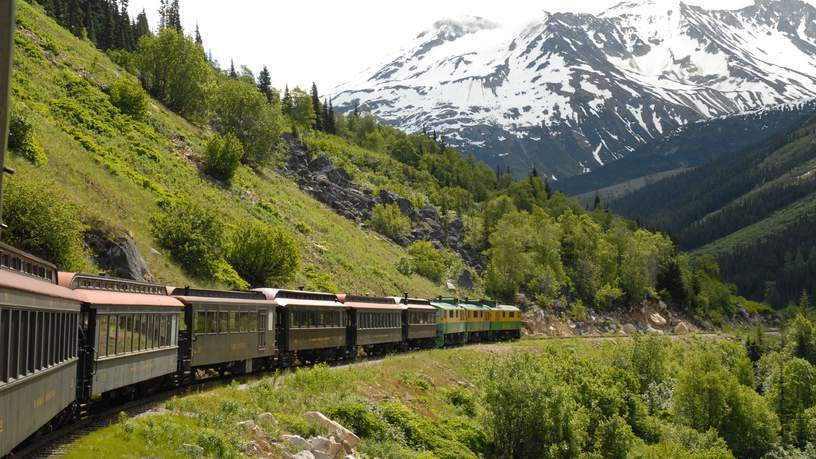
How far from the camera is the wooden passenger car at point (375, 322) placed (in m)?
42.1

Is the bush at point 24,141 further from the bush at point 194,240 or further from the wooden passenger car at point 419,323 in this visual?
the wooden passenger car at point 419,323

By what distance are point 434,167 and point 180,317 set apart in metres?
151

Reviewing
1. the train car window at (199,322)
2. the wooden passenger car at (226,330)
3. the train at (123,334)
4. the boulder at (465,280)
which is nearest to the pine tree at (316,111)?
the boulder at (465,280)

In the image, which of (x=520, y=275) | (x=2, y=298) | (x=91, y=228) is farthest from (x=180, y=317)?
(x=520, y=275)

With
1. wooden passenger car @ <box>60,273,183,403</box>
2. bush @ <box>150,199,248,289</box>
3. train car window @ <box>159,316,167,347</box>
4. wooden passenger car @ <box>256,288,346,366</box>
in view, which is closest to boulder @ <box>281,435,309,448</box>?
wooden passenger car @ <box>60,273,183,403</box>

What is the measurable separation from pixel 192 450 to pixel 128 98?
208 ft

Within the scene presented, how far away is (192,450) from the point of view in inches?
683

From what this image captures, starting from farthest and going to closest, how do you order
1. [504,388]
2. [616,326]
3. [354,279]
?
[616,326] < [354,279] < [504,388]

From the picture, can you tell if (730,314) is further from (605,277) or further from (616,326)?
(616,326)

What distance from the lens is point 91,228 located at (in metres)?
42.7

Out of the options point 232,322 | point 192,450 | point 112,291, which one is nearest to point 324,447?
point 192,450

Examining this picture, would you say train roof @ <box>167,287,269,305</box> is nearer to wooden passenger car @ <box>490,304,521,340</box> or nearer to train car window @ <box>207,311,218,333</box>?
train car window @ <box>207,311,218,333</box>

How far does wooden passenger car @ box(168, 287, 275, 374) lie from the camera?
25391 millimetres

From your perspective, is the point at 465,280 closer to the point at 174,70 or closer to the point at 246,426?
the point at 174,70
